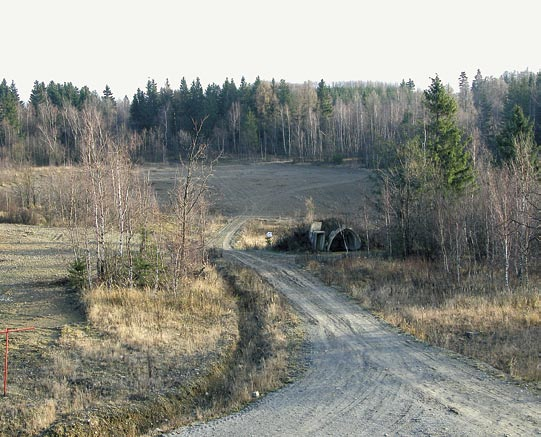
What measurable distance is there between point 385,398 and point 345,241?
85.1ft

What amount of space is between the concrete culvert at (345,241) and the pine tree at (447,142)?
697cm

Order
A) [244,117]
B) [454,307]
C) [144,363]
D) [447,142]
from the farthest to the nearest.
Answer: [244,117] → [447,142] → [454,307] → [144,363]

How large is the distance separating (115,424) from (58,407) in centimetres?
127

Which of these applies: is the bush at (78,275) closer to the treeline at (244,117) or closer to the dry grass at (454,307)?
the dry grass at (454,307)

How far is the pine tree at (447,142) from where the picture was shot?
34875mm

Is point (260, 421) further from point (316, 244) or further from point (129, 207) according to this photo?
point (316, 244)

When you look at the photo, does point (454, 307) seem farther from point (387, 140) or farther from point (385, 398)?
point (387, 140)

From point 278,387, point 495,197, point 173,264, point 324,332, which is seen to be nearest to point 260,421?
point 278,387

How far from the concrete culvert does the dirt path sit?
19.8 metres

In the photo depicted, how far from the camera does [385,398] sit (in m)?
11.3

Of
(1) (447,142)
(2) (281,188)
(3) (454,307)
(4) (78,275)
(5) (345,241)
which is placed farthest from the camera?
(2) (281,188)

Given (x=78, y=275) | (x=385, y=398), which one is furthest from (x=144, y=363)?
(x=78, y=275)

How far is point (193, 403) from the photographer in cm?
1241

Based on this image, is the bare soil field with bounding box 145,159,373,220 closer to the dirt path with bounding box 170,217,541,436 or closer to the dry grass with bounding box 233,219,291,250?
the dry grass with bounding box 233,219,291,250
